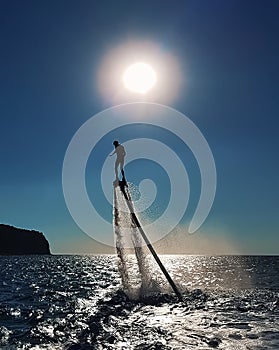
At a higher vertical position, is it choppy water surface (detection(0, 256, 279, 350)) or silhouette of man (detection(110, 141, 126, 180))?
silhouette of man (detection(110, 141, 126, 180))

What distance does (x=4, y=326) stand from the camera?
20188 mm

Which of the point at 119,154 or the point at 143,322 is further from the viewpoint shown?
the point at 119,154

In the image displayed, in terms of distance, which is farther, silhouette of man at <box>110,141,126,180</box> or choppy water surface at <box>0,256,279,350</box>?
silhouette of man at <box>110,141,126,180</box>

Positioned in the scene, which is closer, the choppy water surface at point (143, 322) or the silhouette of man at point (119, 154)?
the choppy water surface at point (143, 322)

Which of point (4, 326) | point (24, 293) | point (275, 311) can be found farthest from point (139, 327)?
point (24, 293)

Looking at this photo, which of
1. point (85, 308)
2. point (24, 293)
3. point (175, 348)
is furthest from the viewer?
point (24, 293)

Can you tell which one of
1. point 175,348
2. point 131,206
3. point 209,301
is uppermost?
point 131,206

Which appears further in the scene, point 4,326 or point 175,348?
point 4,326

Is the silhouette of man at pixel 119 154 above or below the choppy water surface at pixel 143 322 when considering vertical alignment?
above

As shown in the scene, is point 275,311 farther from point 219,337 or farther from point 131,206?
point 131,206

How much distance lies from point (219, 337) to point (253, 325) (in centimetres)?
325

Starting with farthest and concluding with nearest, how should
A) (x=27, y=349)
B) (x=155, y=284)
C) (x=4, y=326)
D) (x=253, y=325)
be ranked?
(x=155, y=284), (x=4, y=326), (x=253, y=325), (x=27, y=349)

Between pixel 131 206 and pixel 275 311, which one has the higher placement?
pixel 131 206

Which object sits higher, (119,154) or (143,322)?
(119,154)
